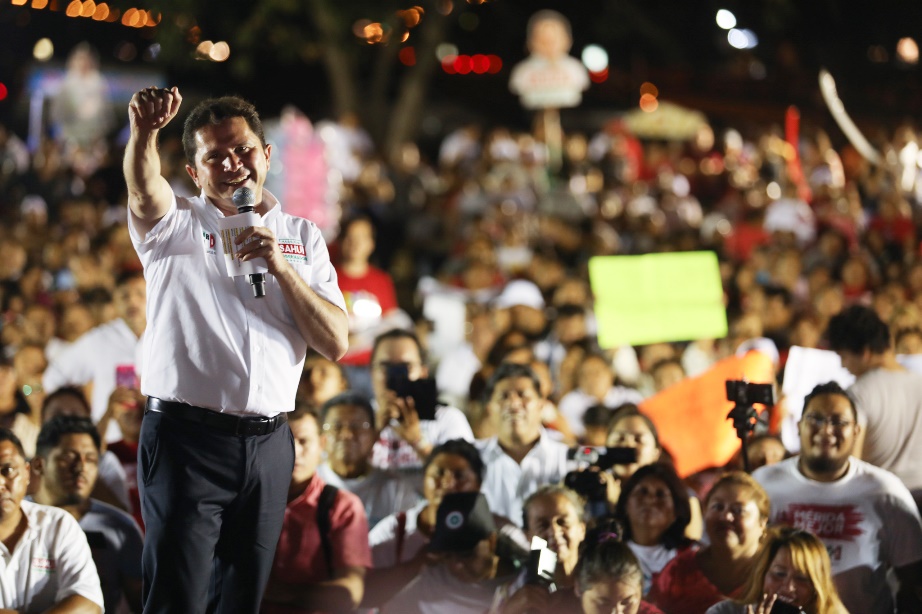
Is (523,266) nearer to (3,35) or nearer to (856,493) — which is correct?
(856,493)

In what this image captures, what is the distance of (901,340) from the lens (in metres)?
7.91

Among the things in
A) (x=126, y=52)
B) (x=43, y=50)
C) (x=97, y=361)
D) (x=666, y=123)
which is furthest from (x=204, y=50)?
(x=97, y=361)

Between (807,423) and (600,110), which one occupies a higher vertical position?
(600,110)

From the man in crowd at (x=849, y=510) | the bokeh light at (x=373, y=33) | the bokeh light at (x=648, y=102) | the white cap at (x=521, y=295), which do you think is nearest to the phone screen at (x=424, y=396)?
the man in crowd at (x=849, y=510)

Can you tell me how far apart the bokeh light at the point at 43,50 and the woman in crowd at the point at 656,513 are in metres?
15.8

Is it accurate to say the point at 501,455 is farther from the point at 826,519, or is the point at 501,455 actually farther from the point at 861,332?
the point at 861,332

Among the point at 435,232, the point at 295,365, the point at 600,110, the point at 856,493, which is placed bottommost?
the point at 856,493

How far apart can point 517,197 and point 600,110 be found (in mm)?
11027

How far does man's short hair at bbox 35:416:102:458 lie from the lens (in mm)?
5539

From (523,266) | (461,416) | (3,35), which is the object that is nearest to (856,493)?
(461,416)

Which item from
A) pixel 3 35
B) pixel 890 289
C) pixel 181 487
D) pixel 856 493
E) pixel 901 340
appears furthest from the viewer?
pixel 3 35

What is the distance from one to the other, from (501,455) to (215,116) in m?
3.42

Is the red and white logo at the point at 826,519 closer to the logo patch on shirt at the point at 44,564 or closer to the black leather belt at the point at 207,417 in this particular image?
the black leather belt at the point at 207,417

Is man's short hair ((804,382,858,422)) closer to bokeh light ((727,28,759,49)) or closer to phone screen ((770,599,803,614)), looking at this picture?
phone screen ((770,599,803,614))
